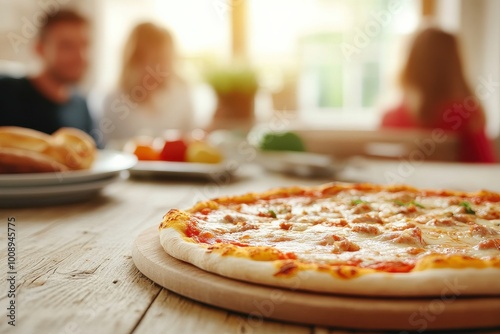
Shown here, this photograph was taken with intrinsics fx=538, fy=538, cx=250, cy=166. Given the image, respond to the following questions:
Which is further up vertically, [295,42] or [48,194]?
[295,42]

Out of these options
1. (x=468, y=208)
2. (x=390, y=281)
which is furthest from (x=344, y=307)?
(x=468, y=208)

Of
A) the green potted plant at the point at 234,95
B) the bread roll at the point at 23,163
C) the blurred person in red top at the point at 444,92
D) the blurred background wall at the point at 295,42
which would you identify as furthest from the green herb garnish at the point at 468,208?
Result: the blurred background wall at the point at 295,42

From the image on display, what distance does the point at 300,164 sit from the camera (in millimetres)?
2330

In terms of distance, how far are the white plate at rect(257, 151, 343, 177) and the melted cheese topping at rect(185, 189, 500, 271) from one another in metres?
0.65

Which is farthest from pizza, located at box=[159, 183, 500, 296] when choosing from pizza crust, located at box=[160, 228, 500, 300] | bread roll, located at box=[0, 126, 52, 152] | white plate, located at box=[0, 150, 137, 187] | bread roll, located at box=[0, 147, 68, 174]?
bread roll, located at box=[0, 126, 52, 152]

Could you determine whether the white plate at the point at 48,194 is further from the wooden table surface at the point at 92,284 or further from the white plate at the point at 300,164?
the white plate at the point at 300,164

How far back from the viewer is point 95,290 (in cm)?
93

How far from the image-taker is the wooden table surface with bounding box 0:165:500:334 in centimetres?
79

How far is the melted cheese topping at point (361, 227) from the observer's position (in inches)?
40.2

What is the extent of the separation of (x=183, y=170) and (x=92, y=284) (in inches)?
50.6

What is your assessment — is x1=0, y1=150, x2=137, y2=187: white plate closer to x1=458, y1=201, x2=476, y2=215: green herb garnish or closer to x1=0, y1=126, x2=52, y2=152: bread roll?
x1=0, y1=126, x2=52, y2=152: bread roll

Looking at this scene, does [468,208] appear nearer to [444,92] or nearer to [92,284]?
[92,284]

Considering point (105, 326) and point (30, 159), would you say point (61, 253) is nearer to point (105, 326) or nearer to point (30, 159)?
point (105, 326)

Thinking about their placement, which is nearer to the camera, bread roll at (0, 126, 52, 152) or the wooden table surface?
the wooden table surface
